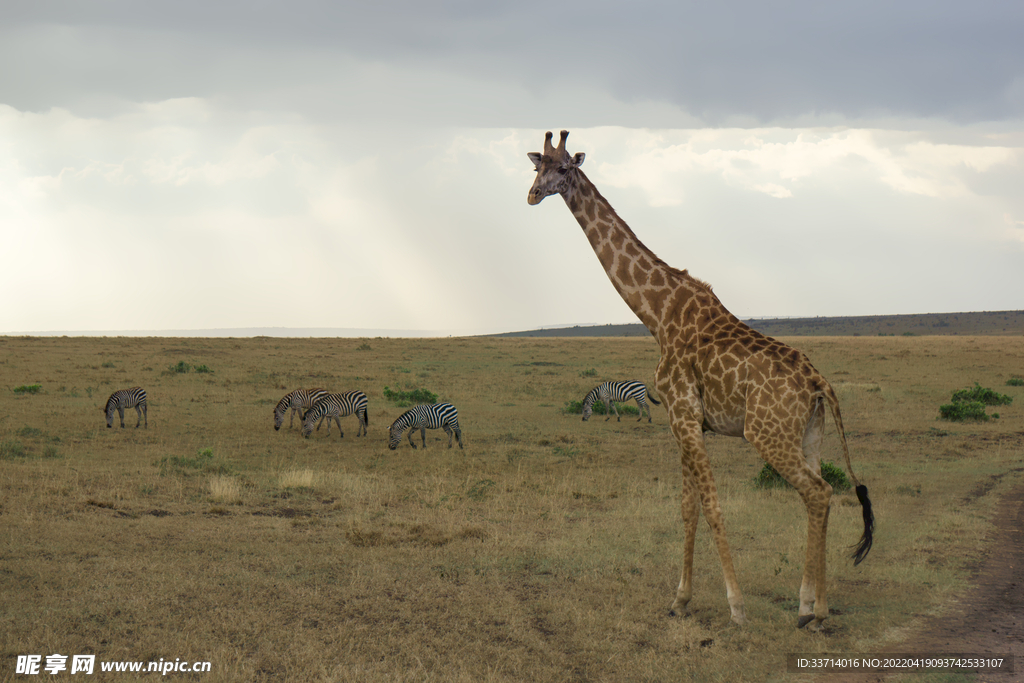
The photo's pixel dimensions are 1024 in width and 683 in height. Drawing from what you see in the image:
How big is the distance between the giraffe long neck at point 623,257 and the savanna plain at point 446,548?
10.3 feet

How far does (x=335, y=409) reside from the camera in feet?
71.5

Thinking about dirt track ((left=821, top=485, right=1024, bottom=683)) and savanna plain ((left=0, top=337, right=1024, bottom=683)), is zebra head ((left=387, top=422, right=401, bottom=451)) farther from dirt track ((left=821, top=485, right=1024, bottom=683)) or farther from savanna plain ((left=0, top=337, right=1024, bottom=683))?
dirt track ((left=821, top=485, right=1024, bottom=683))

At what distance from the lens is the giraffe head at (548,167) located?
321 inches

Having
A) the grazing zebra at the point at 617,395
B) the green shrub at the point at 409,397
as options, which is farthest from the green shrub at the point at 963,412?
the green shrub at the point at 409,397

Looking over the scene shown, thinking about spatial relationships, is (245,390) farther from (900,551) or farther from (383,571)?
(900,551)

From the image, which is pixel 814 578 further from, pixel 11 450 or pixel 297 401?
pixel 297 401

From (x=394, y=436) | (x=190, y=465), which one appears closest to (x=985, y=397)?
Answer: (x=394, y=436)

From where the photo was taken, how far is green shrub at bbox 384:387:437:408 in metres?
28.2

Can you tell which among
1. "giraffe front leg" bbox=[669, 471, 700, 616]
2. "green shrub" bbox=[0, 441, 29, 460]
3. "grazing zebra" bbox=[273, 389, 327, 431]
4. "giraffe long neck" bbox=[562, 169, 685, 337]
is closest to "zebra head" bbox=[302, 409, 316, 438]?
"grazing zebra" bbox=[273, 389, 327, 431]

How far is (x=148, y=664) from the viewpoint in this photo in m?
6.26

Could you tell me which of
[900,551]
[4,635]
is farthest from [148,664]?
[900,551]

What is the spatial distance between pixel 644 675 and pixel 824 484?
249 cm

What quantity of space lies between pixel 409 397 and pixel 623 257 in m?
21.4

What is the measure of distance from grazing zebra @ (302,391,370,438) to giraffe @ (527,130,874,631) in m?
14.8
